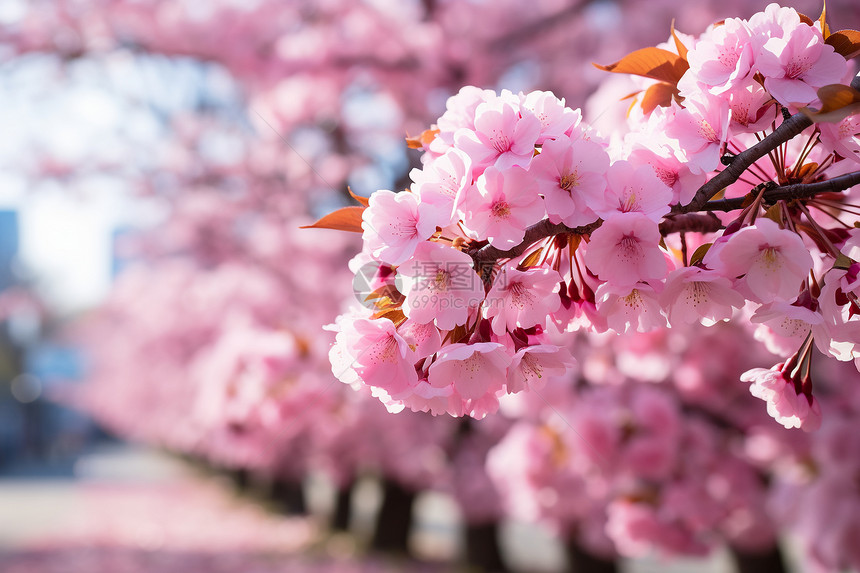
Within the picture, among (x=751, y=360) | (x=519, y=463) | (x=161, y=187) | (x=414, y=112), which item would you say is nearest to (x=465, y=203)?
(x=519, y=463)

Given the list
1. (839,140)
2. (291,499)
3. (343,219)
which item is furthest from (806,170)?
(291,499)

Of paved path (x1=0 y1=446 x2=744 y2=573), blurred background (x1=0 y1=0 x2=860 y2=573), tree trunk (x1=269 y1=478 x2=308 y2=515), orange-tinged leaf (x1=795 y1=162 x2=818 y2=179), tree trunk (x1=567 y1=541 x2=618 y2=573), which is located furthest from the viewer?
tree trunk (x1=269 y1=478 x2=308 y2=515)

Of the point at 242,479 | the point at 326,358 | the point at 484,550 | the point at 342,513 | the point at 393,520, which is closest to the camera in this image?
the point at 326,358

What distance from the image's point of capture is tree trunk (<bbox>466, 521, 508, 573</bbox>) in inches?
293

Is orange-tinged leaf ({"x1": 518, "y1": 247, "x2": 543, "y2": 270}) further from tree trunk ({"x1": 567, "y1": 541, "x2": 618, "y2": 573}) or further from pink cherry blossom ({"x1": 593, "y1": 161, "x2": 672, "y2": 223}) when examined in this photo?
tree trunk ({"x1": 567, "y1": 541, "x2": 618, "y2": 573})

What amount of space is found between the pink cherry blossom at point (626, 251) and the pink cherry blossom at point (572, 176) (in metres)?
0.03

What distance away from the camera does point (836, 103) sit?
0.86 m

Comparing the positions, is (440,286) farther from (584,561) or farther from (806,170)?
(584,561)

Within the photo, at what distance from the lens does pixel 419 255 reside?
873 millimetres

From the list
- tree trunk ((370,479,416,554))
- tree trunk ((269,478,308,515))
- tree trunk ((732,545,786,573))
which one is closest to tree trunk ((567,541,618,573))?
tree trunk ((732,545,786,573))

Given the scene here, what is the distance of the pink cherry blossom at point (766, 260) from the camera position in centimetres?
84

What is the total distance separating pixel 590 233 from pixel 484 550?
7.16 meters

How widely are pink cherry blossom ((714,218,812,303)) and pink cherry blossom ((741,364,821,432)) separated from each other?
0.87 ft

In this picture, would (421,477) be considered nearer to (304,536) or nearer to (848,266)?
(304,536)
